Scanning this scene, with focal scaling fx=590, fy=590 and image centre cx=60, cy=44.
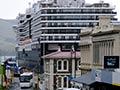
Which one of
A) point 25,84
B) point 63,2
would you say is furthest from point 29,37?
point 25,84

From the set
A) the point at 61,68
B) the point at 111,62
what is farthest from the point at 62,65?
the point at 111,62

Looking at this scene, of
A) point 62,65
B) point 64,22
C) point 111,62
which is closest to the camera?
point 111,62

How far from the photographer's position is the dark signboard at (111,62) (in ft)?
151

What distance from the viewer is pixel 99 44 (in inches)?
2291

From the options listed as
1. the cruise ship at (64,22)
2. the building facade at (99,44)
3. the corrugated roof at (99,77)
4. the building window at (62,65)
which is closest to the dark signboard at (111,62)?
the corrugated roof at (99,77)

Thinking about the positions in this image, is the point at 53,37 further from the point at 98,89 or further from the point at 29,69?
the point at 98,89

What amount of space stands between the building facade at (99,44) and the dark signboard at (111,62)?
3.44 metres

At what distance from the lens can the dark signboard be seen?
4588cm

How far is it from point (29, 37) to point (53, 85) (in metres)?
55.7

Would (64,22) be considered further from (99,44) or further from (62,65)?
(99,44)

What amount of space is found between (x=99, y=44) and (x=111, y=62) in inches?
472

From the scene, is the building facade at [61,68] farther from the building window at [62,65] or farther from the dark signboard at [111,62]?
the dark signboard at [111,62]

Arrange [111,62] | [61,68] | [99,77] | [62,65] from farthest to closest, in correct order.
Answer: [62,65] → [61,68] → [111,62] → [99,77]

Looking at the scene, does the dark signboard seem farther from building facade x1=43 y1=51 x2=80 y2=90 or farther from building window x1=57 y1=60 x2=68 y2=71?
building window x1=57 y1=60 x2=68 y2=71
